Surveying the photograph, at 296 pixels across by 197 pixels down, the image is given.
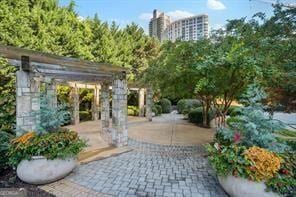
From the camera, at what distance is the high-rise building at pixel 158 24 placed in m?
26.1

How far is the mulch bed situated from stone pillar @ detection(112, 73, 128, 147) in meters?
3.46

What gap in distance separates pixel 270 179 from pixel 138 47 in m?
18.8

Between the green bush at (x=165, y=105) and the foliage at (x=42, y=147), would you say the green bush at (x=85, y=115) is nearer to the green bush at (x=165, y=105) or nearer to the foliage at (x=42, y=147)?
the green bush at (x=165, y=105)

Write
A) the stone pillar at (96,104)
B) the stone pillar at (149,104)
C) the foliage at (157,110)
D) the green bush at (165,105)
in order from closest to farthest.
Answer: the stone pillar at (96,104), the stone pillar at (149,104), the foliage at (157,110), the green bush at (165,105)

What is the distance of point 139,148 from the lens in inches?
318

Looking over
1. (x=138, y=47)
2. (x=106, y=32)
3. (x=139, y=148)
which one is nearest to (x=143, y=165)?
(x=139, y=148)

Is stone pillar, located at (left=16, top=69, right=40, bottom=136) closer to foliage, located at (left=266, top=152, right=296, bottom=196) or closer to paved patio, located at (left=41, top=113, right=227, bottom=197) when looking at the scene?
paved patio, located at (left=41, top=113, right=227, bottom=197)

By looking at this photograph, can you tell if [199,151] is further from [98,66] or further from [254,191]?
[98,66]

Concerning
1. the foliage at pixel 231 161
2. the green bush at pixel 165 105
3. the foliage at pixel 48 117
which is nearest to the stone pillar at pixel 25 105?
the foliage at pixel 48 117

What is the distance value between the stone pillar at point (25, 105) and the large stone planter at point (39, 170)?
0.90 metres

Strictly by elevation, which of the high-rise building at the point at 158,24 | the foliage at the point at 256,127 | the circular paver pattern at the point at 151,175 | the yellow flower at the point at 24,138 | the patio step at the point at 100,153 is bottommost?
the circular paver pattern at the point at 151,175

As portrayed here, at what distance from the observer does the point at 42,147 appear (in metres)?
4.88

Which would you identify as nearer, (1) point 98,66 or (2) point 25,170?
(2) point 25,170

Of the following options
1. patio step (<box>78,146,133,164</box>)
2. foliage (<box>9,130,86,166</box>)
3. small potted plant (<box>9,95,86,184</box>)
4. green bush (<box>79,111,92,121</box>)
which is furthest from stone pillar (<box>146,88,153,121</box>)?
foliage (<box>9,130,86,166</box>)
